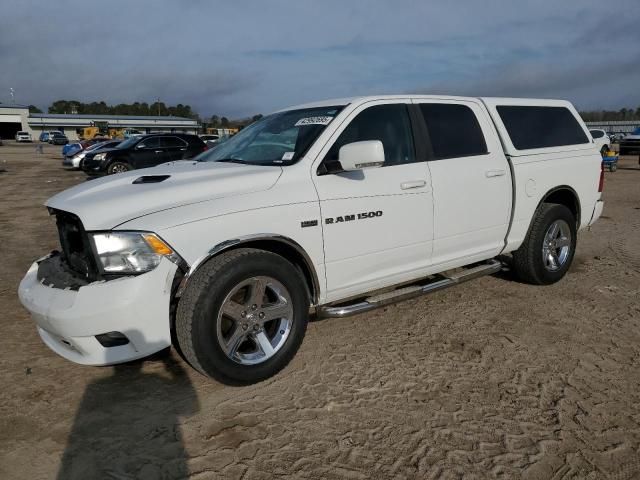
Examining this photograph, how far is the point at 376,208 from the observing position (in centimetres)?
369

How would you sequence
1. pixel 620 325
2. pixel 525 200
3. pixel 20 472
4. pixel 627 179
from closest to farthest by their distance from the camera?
pixel 20 472 → pixel 620 325 → pixel 525 200 → pixel 627 179

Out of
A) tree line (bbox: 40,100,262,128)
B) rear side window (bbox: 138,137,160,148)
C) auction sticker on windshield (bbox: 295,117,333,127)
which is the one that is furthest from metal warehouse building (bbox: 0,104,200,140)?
auction sticker on windshield (bbox: 295,117,333,127)

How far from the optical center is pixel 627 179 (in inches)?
651

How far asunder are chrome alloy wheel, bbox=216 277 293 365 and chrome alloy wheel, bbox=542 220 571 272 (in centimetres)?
306

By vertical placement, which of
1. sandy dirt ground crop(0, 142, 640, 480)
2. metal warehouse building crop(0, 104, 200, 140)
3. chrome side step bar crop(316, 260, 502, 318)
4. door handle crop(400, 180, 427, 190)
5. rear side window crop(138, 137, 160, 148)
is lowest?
sandy dirt ground crop(0, 142, 640, 480)

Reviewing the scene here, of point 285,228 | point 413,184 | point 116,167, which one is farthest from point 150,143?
point 285,228

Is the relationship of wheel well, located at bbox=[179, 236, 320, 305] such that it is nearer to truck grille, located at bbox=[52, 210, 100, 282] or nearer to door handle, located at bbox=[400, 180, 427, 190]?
truck grille, located at bbox=[52, 210, 100, 282]

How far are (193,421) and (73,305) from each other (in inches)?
37.7

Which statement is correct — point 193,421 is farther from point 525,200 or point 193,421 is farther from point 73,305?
point 525,200

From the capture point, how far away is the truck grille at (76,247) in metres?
2.95

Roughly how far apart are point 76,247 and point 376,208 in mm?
2089

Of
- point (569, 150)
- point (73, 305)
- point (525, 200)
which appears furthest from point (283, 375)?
point (569, 150)

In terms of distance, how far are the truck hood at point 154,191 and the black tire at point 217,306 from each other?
1.40 feet

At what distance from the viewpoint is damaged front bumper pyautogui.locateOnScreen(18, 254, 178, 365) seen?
110 inches
